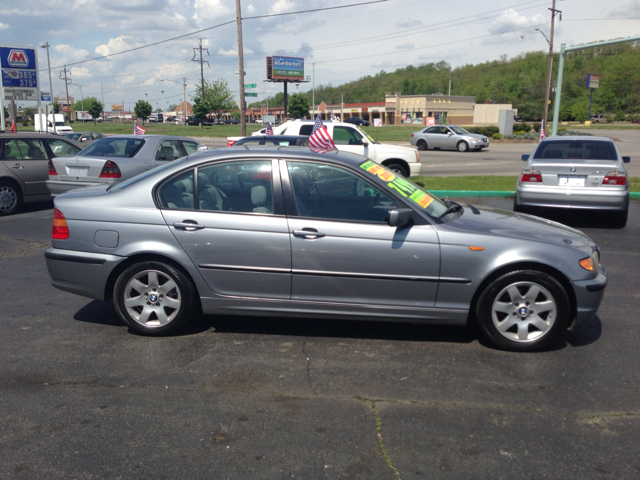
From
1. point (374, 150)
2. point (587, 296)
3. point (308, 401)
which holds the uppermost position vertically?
point (374, 150)

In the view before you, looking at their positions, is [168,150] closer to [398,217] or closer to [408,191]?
[408,191]

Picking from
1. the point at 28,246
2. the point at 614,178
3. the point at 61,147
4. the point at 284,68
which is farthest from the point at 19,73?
the point at 284,68

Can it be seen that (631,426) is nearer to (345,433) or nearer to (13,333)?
(345,433)

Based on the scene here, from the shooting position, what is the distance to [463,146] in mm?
31656

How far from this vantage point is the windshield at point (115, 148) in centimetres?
1081

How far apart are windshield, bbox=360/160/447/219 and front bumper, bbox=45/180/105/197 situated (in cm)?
730

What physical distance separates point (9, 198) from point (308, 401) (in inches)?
381

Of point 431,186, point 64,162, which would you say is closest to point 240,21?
point 431,186

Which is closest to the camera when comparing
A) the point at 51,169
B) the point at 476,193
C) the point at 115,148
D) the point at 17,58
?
the point at 51,169

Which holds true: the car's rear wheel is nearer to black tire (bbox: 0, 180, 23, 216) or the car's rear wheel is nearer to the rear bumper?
the rear bumper

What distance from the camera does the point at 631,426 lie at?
134 inches

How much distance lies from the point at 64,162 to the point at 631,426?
10.2 metres

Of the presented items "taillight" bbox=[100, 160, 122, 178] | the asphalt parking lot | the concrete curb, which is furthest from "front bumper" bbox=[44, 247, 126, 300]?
the concrete curb

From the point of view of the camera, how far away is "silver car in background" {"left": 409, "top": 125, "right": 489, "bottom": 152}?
31453 mm
